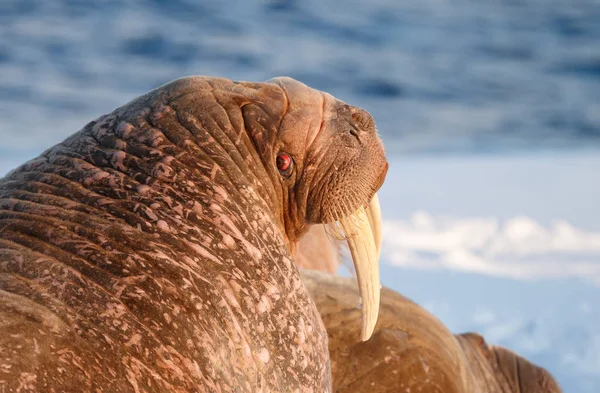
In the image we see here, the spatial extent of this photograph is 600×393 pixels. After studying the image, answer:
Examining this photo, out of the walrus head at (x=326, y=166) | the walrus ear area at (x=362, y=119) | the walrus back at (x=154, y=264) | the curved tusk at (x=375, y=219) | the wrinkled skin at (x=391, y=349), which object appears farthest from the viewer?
the wrinkled skin at (x=391, y=349)

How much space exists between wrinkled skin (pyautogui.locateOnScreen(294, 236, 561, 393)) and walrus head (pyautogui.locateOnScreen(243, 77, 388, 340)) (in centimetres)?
84

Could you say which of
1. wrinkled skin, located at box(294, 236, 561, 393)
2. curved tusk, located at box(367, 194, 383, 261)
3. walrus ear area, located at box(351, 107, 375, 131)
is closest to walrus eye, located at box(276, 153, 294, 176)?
walrus ear area, located at box(351, 107, 375, 131)

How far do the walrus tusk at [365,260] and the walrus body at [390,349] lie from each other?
111 cm

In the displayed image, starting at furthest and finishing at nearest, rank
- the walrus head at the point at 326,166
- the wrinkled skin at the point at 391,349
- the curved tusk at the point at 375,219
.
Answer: the wrinkled skin at the point at 391,349 → the curved tusk at the point at 375,219 → the walrus head at the point at 326,166

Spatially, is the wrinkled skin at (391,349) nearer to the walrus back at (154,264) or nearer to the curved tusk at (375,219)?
the curved tusk at (375,219)

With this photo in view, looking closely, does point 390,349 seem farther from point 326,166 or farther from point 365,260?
point 326,166

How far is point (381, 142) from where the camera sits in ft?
12.9

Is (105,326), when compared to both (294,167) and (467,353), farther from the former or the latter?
(467,353)

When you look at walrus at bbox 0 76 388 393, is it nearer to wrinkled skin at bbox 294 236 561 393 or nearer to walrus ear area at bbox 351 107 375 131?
walrus ear area at bbox 351 107 375 131

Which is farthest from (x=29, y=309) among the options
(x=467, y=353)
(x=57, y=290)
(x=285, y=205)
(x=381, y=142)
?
(x=467, y=353)

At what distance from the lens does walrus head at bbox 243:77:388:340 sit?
3.69 metres

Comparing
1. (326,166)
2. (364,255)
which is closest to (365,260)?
(364,255)

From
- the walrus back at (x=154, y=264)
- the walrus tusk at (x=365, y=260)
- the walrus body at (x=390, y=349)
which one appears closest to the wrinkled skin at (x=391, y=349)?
the walrus body at (x=390, y=349)

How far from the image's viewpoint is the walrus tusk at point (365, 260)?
155 inches
